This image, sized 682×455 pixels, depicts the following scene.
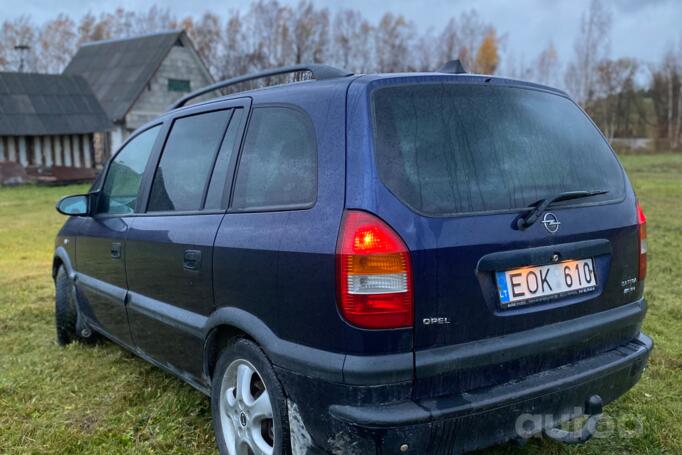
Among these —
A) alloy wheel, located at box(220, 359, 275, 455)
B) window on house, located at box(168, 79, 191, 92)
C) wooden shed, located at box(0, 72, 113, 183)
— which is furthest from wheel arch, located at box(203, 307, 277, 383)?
window on house, located at box(168, 79, 191, 92)

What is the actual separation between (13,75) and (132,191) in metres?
26.5

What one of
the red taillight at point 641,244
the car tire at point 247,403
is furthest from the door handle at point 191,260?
the red taillight at point 641,244

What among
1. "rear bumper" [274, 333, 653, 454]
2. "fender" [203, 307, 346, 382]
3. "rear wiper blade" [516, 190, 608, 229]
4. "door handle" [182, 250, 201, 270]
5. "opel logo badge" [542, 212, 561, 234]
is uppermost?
"rear wiper blade" [516, 190, 608, 229]

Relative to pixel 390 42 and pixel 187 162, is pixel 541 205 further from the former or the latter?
pixel 390 42

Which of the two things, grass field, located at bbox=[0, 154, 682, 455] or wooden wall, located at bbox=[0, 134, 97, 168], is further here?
wooden wall, located at bbox=[0, 134, 97, 168]

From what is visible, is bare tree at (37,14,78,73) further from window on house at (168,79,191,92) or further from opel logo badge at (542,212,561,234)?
opel logo badge at (542,212,561,234)

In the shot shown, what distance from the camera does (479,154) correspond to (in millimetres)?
2404

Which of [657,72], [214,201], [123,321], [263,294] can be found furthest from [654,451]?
[657,72]

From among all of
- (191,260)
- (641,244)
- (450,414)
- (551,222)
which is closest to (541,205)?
(551,222)

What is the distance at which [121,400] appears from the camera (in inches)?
146

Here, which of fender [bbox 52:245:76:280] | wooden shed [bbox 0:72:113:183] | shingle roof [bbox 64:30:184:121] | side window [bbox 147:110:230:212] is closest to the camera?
side window [bbox 147:110:230:212]

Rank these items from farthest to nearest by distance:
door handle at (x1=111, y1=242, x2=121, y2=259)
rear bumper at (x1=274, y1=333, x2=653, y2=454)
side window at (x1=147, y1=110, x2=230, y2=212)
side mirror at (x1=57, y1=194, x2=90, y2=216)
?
side mirror at (x1=57, y1=194, x2=90, y2=216) → door handle at (x1=111, y1=242, x2=121, y2=259) → side window at (x1=147, y1=110, x2=230, y2=212) → rear bumper at (x1=274, y1=333, x2=653, y2=454)

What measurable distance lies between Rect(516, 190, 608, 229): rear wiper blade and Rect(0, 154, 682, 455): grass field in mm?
1258

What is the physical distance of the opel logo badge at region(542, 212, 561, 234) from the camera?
2444mm
